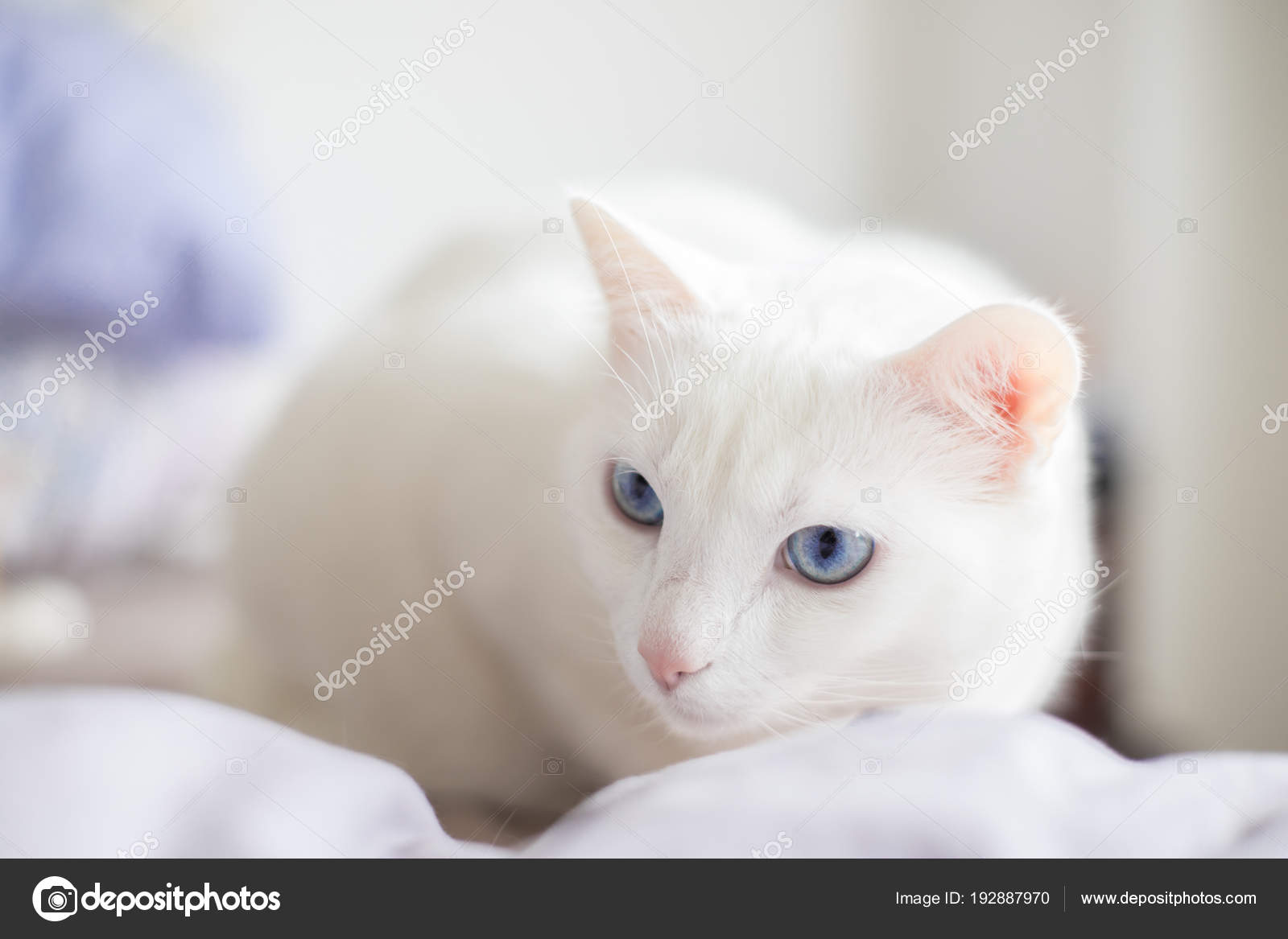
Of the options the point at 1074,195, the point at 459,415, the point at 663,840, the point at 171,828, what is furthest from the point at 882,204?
the point at 171,828

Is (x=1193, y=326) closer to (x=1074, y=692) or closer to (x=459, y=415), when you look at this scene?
(x=1074, y=692)

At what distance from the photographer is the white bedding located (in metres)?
0.62

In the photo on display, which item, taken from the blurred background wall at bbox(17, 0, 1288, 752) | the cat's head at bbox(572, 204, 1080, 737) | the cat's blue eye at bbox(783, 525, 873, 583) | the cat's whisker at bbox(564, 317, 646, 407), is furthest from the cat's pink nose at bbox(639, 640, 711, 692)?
the blurred background wall at bbox(17, 0, 1288, 752)

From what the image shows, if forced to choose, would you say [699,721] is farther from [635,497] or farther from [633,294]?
[633,294]

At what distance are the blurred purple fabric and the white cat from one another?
15 centimetres

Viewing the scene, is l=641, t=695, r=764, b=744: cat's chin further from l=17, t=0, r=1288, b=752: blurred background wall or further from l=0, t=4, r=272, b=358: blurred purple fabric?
l=0, t=4, r=272, b=358: blurred purple fabric

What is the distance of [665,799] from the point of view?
66 centimetres

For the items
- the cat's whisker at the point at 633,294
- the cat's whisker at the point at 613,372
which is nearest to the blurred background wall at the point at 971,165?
the cat's whisker at the point at 613,372

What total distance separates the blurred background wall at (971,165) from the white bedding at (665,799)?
334 mm

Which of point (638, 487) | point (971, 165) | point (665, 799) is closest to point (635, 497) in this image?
point (638, 487)

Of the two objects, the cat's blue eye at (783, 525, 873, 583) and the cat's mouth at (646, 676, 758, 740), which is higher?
the cat's blue eye at (783, 525, 873, 583)

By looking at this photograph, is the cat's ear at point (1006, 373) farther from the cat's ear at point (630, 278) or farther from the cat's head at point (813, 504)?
the cat's ear at point (630, 278)

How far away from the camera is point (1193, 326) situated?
1032 millimetres
